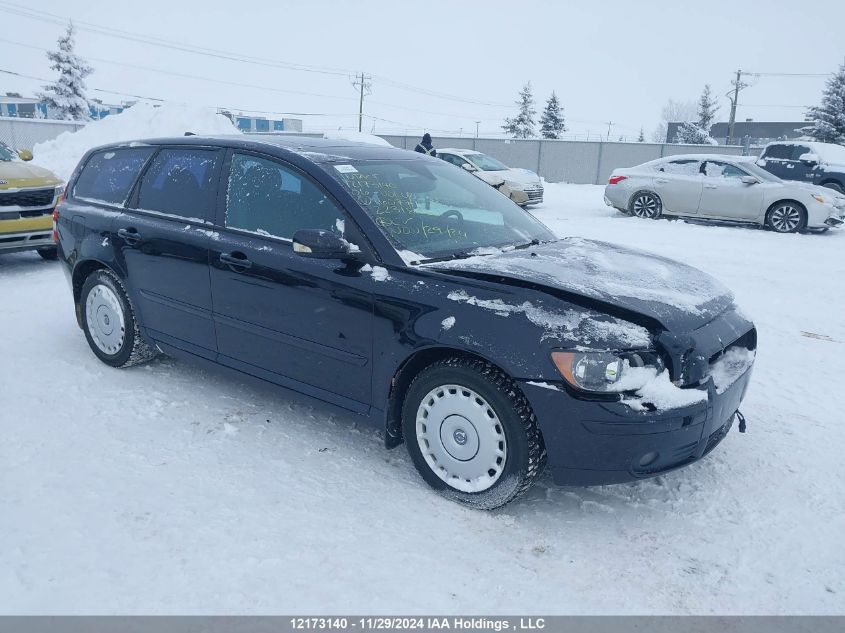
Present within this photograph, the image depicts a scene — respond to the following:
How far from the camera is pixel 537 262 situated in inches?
129

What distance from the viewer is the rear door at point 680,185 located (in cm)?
1309

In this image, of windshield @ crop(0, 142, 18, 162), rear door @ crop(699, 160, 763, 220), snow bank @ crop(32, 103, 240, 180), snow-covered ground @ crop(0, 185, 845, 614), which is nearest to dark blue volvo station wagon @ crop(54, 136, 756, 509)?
snow-covered ground @ crop(0, 185, 845, 614)

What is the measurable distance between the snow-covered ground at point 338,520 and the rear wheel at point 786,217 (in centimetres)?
913

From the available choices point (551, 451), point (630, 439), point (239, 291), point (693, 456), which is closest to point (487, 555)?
point (551, 451)

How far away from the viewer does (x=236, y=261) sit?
3633 mm

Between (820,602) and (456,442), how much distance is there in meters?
1.54

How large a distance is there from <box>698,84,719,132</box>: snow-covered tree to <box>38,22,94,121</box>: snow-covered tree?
45.7m

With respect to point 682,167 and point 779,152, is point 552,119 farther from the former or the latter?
point 682,167

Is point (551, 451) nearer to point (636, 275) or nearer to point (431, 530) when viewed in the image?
point (431, 530)

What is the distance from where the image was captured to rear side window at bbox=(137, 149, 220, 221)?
3.93 meters

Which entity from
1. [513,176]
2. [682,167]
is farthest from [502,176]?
[682,167]

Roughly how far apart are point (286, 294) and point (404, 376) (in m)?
0.81

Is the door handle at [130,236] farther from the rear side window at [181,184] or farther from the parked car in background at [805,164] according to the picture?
the parked car in background at [805,164]

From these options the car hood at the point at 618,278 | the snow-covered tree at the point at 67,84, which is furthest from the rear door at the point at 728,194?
the snow-covered tree at the point at 67,84
